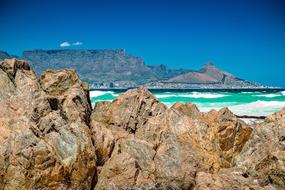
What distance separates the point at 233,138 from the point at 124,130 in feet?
11.9

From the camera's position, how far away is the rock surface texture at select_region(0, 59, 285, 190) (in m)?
10.3

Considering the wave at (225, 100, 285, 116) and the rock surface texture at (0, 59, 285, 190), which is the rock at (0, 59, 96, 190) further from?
the wave at (225, 100, 285, 116)

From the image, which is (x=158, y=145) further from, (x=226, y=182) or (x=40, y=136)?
(x=40, y=136)

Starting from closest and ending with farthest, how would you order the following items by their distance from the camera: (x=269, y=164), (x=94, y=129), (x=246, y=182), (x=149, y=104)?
(x=246, y=182) → (x=269, y=164) → (x=94, y=129) → (x=149, y=104)

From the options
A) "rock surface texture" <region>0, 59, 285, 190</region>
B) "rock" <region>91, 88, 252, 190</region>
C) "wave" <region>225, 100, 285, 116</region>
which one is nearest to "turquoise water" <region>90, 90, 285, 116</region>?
"wave" <region>225, 100, 285, 116</region>

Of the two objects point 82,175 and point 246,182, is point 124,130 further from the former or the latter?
point 246,182

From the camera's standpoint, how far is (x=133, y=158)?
11750 mm

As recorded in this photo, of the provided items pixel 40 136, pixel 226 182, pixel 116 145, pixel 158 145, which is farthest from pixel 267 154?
pixel 40 136

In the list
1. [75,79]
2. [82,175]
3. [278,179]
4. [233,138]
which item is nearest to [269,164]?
[278,179]

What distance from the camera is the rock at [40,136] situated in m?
10.1

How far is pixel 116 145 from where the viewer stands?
1267cm

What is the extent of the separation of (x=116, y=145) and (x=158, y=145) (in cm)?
133

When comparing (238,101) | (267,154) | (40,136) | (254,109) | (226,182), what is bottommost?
(226,182)

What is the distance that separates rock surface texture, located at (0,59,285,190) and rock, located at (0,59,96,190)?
0.02 meters
